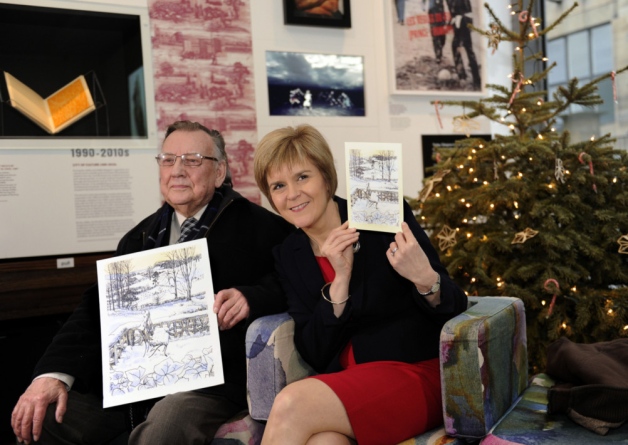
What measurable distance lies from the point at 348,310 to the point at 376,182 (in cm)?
44

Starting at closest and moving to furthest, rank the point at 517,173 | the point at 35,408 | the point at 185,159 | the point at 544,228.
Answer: the point at 35,408, the point at 185,159, the point at 544,228, the point at 517,173

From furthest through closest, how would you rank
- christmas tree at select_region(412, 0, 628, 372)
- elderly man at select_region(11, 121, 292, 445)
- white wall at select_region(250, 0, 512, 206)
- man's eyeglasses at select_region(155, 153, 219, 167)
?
white wall at select_region(250, 0, 512, 206) → christmas tree at select_region(412, 0, 628, 372) → man's eyeglasses at select_region(155, 153, 219, 167) → elderly man at select_region(11, 121, 292, 445)

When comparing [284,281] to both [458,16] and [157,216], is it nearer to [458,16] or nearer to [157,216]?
[157,216]

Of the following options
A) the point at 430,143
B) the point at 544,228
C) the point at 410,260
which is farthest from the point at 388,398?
the point at 430,143

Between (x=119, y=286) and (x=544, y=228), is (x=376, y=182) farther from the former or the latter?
(x=544, y=228)

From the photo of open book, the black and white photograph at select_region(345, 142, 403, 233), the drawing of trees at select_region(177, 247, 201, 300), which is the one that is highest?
the photo of open book

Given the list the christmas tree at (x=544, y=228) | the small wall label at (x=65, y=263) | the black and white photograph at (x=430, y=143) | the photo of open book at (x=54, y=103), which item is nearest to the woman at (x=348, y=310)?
the christmas tree at (x=544, y=228)

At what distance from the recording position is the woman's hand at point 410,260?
2.16 m

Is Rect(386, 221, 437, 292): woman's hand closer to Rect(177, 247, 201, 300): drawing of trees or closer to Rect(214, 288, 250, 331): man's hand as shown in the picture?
Rect(214, 288, 250, 331): man's hand

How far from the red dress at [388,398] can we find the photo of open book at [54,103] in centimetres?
248

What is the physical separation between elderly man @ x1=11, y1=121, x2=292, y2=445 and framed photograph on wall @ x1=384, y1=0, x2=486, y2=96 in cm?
240

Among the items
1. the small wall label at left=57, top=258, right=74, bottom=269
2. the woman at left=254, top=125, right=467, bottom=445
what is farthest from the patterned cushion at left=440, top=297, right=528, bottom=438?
the small wall label at left=57, top=258, right=74, bottom=269

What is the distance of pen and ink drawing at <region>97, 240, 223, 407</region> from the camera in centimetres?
235

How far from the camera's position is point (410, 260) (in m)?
2.17
